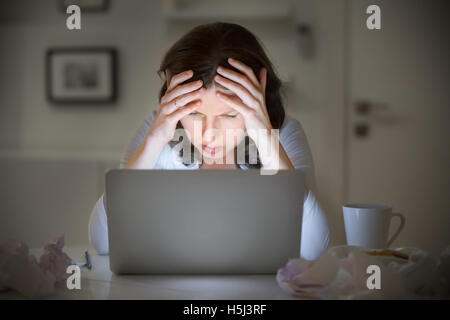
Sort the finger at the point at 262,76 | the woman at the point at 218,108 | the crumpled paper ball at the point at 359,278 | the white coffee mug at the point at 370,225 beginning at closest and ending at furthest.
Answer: the crumpled paper ball at the point at 359,278 < the white coffee mug at the point at 370,225 < the woman at the point at 218,108 < the finger at the point at 262,76

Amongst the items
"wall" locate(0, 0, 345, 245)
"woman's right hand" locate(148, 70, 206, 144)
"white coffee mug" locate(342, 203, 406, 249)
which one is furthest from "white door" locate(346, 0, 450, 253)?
"white coffee mug" locate(342, 203, 406, 249)

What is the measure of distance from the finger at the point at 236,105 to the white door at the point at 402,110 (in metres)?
1.51

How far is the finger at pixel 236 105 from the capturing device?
1.12 meters

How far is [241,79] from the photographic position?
1.12m

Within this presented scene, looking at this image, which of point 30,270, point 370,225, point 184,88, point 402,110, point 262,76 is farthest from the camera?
point 402,110

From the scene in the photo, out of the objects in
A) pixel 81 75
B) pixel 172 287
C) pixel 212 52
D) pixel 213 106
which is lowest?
pixel 172 287

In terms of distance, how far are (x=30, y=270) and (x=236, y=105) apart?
24.6 inches

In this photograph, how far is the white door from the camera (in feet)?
8.16

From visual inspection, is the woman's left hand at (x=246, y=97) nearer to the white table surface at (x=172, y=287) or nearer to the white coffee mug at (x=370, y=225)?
the white coffee mug at (x=370, y=225)

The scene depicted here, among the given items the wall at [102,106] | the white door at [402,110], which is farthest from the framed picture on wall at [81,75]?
the white door at [402,110]

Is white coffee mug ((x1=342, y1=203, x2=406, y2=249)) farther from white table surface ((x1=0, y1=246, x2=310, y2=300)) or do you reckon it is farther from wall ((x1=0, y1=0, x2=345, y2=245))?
wall ((x1=0, y1=0, x2=345, y2=245))

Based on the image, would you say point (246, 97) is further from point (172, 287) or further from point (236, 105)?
point (172, 287)

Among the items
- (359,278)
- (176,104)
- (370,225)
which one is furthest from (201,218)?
(176,104)
